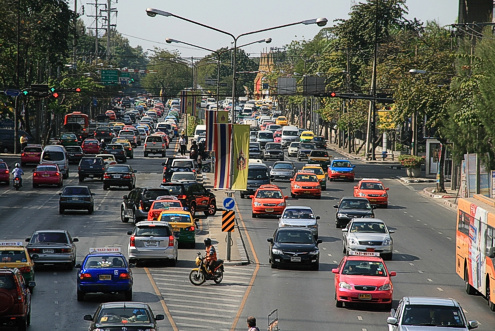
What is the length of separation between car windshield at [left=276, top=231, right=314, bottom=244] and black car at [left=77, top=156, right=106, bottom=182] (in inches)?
1285

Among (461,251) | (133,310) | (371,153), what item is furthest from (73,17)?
(133,310)

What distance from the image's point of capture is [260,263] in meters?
35.0

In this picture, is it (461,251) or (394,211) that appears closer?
(461,251)

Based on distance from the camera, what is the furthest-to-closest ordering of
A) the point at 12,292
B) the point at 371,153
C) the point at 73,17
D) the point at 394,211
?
the point at 371,153
the point at 73,17
the point at 394,211
the point at 12,292

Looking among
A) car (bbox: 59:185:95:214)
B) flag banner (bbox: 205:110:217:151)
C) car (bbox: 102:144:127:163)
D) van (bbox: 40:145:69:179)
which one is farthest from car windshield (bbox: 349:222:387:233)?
car (bbox: 102:144:127:163)

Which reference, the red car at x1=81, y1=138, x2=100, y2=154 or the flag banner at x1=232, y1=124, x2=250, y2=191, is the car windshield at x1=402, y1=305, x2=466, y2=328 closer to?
the flag banner at x1=232, y1=124, x2=250, y2=191

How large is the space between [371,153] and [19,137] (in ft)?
120

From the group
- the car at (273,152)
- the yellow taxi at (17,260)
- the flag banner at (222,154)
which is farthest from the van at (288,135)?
the yellow taxi at (17,260)

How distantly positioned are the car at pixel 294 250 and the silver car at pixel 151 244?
361cm

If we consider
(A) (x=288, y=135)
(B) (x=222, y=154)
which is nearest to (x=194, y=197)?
(B) (x=222, y=154)

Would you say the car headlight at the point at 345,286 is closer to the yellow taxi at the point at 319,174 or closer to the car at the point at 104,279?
the car at the point at 104,279

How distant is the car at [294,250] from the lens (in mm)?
33094

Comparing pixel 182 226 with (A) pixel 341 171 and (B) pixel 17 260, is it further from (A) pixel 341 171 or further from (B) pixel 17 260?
(A) pixel 341 171

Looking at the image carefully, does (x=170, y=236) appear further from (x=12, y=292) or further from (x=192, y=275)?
(x=12, y=292)
